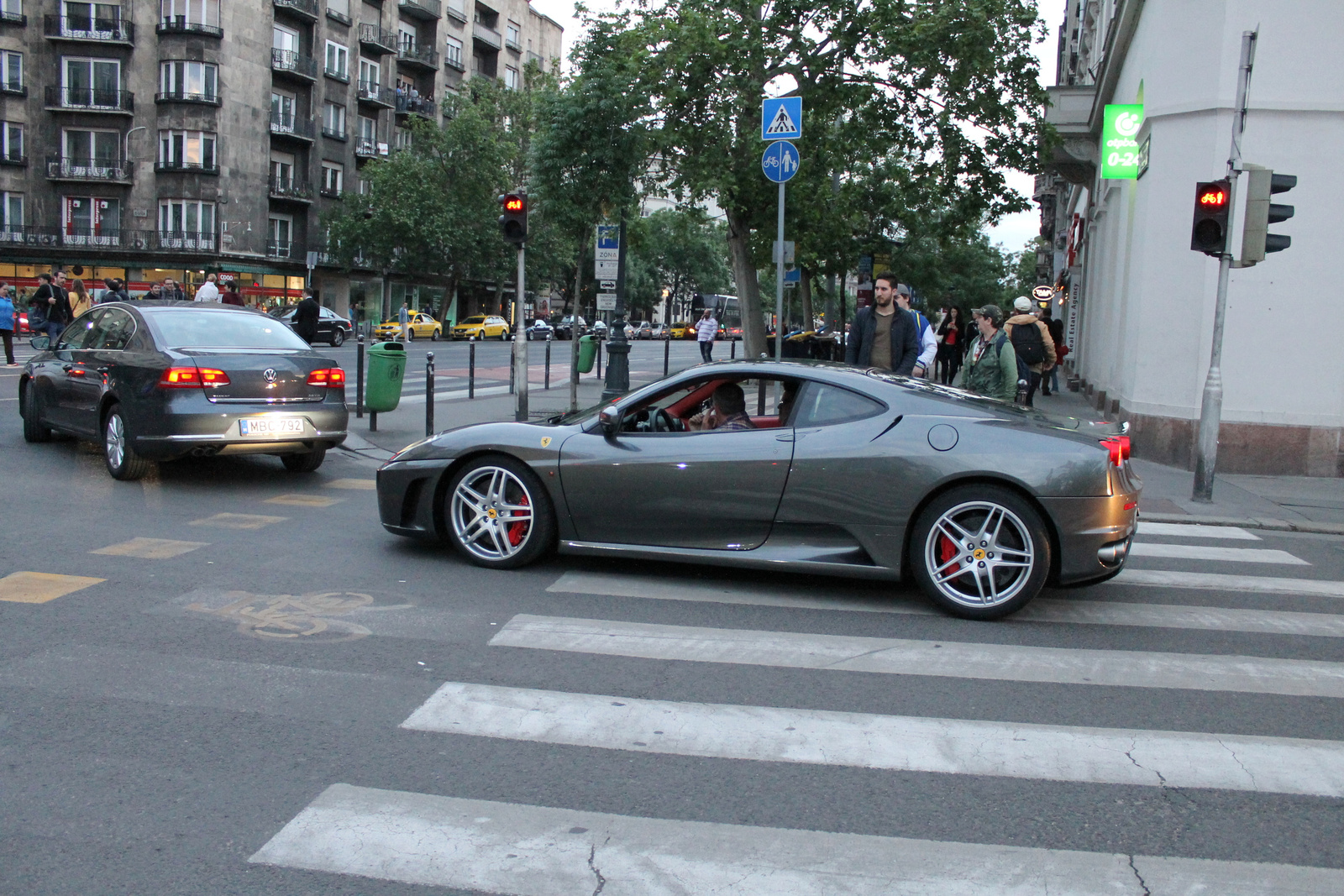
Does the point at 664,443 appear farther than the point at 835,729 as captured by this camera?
Yes

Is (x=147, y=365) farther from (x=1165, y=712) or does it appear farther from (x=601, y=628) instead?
(x=1165, y=712)

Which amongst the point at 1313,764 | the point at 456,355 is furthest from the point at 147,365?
the point at 456,355

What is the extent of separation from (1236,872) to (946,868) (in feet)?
2.62

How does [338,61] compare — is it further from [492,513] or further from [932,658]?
[932,658]

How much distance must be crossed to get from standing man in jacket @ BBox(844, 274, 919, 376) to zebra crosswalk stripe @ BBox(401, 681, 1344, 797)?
6363 mm

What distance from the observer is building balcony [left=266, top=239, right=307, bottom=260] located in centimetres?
5531

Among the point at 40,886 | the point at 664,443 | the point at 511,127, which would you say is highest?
the point at 511,127

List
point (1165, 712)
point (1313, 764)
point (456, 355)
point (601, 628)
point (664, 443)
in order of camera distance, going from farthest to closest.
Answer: point (456, 355) → point (664, 443) → point (601, 628) → point (1165, 712) → point (1313, 764)

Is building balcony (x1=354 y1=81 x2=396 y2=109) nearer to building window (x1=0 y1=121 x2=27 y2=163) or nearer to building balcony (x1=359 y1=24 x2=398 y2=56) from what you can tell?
building balcony (x1=359 y1=24 x2=398 y2=56)

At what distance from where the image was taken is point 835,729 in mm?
4223

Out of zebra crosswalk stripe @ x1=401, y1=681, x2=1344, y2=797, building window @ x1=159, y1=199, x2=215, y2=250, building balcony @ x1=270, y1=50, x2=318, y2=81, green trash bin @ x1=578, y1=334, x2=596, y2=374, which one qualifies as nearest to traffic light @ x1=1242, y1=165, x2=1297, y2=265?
zebra crosswalk stripe @ x1=401, y1=681, x2=1344, y2=797

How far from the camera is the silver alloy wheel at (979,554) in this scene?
580 centimetres

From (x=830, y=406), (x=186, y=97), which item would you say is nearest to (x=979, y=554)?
(x=830, y=406)

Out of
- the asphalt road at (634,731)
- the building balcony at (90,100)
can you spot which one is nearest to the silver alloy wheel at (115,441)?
the asphalt road at (634,731)
